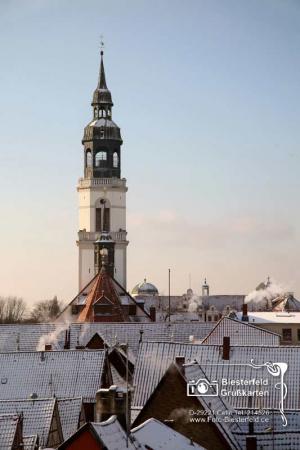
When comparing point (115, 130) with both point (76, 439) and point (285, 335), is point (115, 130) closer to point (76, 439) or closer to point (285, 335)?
point (285, 335)

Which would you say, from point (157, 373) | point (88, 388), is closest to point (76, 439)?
point (157, 373)

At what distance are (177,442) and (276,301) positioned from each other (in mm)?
105769

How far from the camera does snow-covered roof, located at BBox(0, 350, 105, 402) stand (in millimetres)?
65312

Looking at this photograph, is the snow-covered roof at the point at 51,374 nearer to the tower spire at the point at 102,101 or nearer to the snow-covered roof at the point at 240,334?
the snow-covered roof at the point at 240,334

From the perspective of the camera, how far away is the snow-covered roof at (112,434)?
133ft

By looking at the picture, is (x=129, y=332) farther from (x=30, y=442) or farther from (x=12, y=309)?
(x=12, y=309)

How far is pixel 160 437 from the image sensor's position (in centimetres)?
4525

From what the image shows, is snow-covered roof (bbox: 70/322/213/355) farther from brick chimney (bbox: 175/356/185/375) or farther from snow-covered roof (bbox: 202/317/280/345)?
brick chimney (bbox: 175/356/185/375)

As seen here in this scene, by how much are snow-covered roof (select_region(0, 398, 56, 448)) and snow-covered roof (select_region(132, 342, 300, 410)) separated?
4969mm

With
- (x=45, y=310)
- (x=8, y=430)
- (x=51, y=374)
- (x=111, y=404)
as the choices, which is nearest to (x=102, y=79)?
(x=45, y=310)

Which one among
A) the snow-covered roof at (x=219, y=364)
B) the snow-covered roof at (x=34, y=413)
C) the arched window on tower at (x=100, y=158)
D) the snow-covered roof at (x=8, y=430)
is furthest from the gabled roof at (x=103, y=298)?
the arched window on tower at (x=100, y=158)

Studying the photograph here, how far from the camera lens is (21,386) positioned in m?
65.9

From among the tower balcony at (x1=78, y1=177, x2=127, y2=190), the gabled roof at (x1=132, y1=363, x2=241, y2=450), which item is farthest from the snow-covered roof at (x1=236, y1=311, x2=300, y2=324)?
the tower balcony at (x1=78, y1=177, x2=127, y2=190)

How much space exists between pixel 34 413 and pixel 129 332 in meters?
37.5
